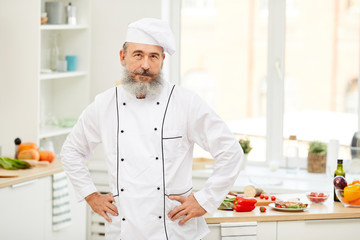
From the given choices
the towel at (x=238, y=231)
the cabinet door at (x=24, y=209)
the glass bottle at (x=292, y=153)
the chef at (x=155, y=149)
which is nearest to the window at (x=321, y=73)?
the glass bottle at (x=292, y=153)

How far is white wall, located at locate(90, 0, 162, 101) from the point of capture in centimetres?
509

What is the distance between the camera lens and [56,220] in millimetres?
4309

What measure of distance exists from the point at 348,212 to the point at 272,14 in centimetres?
230

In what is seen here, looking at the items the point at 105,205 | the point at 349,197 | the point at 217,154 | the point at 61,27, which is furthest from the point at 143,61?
the point at 61,27

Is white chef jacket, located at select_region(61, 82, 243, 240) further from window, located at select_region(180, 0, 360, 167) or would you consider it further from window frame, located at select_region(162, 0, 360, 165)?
window, located at select_region(180, 0, 360, 167)

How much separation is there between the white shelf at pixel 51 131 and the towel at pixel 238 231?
6.23 ft

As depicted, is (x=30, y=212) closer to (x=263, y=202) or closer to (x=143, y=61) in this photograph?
(x=263, y=202)

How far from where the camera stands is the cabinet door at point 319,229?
127 inches

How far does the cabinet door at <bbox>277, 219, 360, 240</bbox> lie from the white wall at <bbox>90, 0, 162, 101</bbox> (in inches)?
91.3

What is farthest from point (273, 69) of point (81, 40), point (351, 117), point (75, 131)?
point (75, 131)

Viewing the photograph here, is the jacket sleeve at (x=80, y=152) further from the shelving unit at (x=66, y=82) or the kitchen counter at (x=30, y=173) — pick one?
the shelving unit at (x=66, y=82)

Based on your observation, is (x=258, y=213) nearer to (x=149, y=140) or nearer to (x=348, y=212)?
(x=348, y=212)

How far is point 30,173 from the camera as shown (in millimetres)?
4074

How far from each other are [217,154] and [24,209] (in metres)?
1.84
